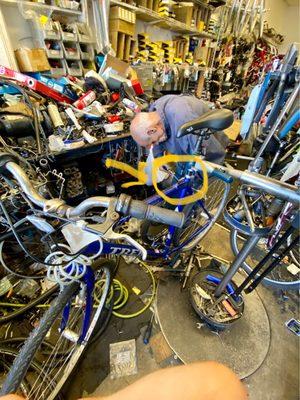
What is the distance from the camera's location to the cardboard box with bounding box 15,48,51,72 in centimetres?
182

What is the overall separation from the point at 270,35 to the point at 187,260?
7.22 metres

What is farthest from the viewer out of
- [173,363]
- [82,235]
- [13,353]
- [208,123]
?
[173,363]

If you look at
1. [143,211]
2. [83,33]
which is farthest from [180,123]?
[83,33]

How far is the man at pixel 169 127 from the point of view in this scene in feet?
4.92

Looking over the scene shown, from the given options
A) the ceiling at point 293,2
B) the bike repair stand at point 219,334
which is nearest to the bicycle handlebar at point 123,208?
the bike repair stand at point 219,334

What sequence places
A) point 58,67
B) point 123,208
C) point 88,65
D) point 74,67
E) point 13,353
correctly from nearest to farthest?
point 123,208, point 13,353, point 58,67, point 74,67, point 88,65

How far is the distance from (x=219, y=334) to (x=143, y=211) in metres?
1.41

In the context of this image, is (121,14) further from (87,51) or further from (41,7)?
(41,7)

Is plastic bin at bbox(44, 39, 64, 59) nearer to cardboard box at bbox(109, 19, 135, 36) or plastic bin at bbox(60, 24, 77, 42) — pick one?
plastic bin at bbox(60, 24, 77, 42)

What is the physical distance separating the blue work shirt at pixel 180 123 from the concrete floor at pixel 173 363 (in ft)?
4.44

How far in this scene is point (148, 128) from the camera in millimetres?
1482

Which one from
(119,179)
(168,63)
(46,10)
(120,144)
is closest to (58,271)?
(120,144)

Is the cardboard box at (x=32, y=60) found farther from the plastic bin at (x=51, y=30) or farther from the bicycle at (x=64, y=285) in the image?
the bicycle at (x=64, y=285)

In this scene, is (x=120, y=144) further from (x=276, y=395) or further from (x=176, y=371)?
(x=276, y=395)
